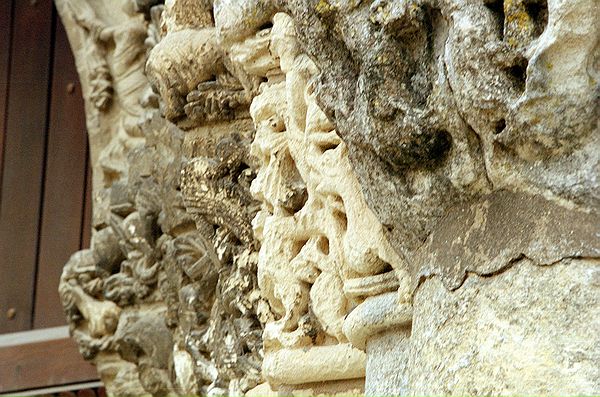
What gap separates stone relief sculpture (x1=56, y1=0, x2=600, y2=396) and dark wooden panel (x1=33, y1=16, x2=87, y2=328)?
1248 millimetres

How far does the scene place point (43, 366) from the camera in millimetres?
3797

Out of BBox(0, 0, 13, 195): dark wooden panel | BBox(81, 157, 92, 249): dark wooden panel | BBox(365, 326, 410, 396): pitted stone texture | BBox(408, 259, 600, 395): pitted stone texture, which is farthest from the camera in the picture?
BBox(0, 0, 13, 195): dark wooden panel

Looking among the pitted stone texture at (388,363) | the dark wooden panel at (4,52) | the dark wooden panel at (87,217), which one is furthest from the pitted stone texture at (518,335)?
the dark wooden panel at (4,52)

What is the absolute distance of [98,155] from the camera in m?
3.59

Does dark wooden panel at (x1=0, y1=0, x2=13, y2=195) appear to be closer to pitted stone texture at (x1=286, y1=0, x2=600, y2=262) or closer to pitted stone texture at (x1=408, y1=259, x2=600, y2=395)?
pitted stone texture at (x1=286, y1=0, x2=600, y2=262)

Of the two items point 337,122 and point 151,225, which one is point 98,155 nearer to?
point 151,225

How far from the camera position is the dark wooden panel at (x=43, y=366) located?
149 inches

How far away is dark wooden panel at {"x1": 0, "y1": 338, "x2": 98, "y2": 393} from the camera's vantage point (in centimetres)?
377

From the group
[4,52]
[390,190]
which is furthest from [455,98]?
[4,52]

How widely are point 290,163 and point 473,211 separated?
0.52 metres

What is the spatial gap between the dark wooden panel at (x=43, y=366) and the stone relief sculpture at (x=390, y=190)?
106cm

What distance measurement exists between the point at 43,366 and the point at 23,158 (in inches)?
23.4

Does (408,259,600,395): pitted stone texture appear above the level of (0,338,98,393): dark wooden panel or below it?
above

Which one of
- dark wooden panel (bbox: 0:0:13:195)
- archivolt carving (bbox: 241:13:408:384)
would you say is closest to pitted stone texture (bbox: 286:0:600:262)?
archivolt carving (bbox: 241:13:408:384)
